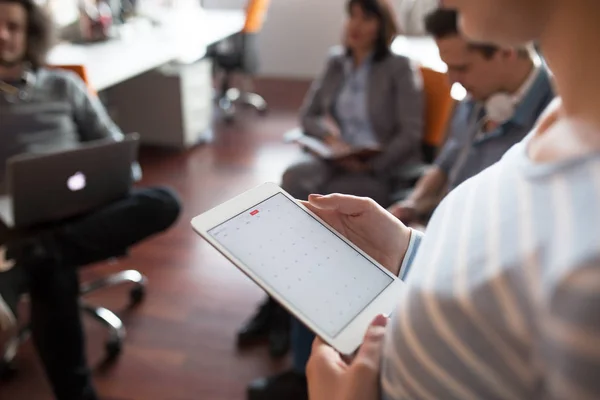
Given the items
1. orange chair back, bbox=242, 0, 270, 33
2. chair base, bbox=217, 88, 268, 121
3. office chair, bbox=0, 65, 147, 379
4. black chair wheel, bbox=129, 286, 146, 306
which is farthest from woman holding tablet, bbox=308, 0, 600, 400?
chair base, bbox=217, 88, 268, 121

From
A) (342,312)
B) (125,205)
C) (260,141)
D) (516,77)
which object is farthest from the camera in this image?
(260,141)

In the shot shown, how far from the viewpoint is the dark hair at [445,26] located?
132cm

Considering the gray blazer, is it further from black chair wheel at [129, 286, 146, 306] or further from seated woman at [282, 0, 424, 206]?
black chair wheel at [129, 286, 146, 306]

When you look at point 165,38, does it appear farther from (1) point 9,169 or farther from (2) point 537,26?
(2) point 537,26

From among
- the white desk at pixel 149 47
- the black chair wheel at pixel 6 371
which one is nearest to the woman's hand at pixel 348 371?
the black chair wheel at pixel 6 371

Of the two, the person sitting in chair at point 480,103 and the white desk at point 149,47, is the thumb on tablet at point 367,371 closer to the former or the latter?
the person sitting in chair at point 480,103

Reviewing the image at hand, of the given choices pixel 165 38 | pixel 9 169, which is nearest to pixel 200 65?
pixel 165 38

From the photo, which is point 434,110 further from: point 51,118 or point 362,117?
point 51,118

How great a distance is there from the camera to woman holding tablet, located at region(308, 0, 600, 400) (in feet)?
1.14

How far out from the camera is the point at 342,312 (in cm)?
67

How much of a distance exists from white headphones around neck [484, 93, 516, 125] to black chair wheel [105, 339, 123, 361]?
1347 millimetres

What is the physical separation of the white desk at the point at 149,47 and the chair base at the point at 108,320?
0.81 m

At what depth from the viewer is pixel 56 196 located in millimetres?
1523

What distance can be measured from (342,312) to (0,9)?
1.66m
